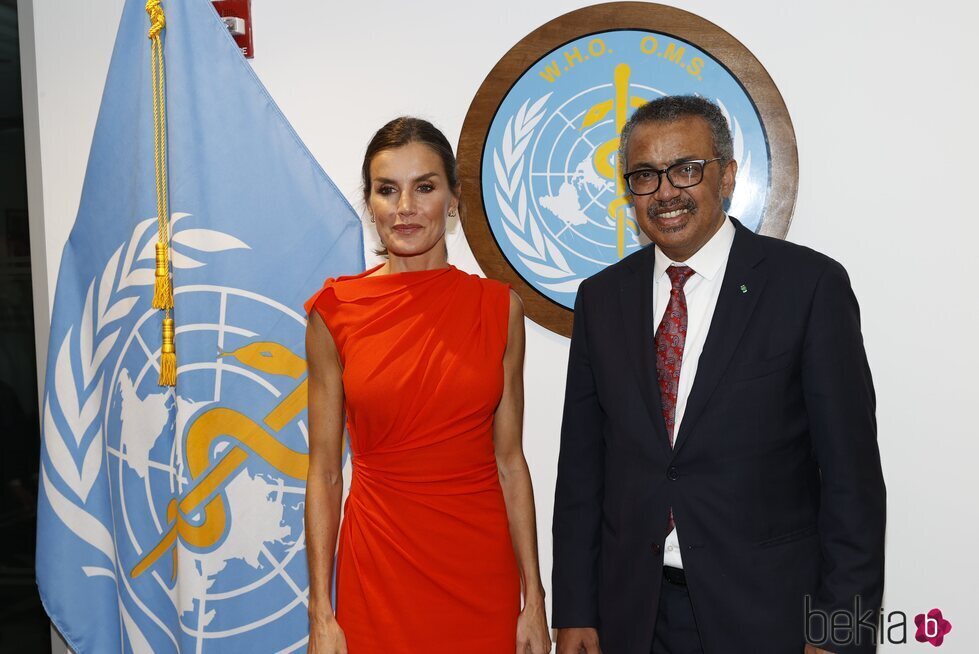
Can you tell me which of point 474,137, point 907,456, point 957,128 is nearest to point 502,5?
point 474,137

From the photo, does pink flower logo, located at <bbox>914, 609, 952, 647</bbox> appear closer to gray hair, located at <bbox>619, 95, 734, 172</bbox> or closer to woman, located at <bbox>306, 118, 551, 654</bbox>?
woman, located at <bbox>306, 118, 551, 654</bbox>

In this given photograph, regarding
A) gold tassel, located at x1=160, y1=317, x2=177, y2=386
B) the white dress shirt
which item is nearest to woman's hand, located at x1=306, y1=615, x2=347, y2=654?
the white dress shirt

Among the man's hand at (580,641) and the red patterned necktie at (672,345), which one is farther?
the man's hand at (580,641)

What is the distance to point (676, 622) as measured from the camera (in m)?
1.54

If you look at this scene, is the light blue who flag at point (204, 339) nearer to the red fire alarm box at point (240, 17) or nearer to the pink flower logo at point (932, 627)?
the red fire alarm box at point (240, 17)

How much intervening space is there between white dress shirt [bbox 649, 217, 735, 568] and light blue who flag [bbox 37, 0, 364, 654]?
2.88ft

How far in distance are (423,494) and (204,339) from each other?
76 cm

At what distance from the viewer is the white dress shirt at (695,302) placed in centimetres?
150

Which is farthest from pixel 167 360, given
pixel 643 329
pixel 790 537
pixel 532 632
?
pixel 790 537

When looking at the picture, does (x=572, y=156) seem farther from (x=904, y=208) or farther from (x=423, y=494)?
(x=423, y=494)

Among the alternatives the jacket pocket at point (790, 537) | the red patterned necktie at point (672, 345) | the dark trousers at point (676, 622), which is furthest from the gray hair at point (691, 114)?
the dark trousers at point (676, 622)

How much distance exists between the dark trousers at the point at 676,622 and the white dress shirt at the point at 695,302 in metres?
0.05

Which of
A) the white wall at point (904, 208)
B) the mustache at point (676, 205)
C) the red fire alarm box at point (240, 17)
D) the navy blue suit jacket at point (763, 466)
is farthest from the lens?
the red fire alarm box at point (240, 17)

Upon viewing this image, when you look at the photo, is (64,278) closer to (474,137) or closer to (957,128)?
(474,137)
